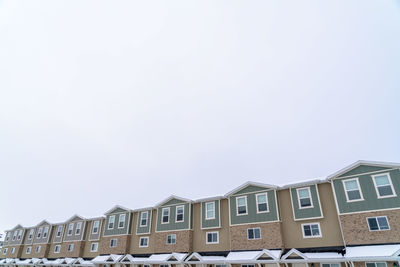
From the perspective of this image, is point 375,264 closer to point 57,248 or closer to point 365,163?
point 365,163

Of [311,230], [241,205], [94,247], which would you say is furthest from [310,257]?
[94,247]

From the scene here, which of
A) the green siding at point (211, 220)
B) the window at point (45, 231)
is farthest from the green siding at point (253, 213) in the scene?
the window at point (45, 231)

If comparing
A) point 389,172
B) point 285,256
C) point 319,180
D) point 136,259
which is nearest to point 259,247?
point 285,256

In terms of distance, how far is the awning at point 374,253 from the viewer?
15539mm

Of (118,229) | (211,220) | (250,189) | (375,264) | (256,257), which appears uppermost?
(250,189)

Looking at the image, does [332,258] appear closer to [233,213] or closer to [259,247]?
[259,247]

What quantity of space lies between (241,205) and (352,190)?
9647mm

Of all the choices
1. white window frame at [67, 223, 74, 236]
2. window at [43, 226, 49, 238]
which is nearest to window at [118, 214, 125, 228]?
white window frame at [67, 223, 74, 236]

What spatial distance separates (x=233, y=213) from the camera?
81.1ft

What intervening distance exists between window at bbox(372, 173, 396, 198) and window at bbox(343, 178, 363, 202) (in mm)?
1178

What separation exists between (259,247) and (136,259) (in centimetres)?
1448

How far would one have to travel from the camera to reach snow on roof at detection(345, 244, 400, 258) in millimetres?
15747

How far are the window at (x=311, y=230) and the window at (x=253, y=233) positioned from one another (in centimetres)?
387

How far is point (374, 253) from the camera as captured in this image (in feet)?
53.2
